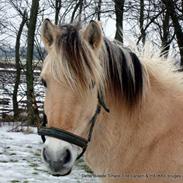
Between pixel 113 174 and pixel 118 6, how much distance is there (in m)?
9.45

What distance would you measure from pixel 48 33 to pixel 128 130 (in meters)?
0.87

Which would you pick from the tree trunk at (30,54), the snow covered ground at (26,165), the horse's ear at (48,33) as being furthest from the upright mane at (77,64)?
the tree trunk at (30,54)

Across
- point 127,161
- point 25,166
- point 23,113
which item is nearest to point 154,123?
point 127,161

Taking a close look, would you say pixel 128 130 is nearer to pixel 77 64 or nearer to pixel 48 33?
pixel 77 64

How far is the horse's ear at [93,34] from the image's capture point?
2.34 m

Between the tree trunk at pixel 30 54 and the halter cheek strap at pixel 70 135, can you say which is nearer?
the halter cheek strap at pixel 70 135

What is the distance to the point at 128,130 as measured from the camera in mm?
2592

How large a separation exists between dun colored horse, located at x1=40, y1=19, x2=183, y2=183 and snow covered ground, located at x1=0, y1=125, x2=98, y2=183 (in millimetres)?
2398

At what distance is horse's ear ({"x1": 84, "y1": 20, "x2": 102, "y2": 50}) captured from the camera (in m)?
2.34

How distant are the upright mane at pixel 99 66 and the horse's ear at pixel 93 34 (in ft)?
0.11

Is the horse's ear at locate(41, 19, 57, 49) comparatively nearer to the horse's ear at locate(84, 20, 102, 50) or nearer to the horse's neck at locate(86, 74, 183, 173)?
the horse's ear at locate(84, 20, 102, 50)

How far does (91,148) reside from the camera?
2.60 m

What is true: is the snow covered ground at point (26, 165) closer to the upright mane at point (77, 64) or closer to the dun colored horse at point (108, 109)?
the dun colored horse at point (108, 109)

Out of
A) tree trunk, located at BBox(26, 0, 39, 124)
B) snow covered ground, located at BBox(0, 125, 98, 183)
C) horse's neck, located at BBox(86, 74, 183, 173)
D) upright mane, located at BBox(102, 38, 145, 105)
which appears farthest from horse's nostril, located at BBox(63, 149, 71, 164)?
tree trunk, located at BBox(26, 0, 39, 124)
